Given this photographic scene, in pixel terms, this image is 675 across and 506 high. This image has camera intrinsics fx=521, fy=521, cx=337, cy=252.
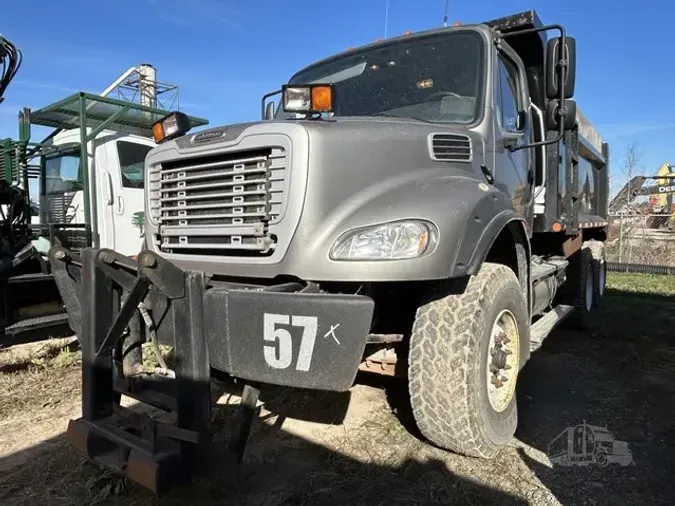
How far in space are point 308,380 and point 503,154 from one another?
8.12 feet

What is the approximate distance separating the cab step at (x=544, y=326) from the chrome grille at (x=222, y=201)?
2.39m

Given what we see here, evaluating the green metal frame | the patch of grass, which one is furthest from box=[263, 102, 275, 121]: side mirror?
the patch of grass

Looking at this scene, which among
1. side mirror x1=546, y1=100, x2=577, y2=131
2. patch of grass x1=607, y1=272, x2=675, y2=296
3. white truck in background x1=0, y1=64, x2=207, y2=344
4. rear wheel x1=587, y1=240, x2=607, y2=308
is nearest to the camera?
side mirror x1=546, y1=100, x2=577, y2=131

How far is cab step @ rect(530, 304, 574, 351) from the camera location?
4.09 m

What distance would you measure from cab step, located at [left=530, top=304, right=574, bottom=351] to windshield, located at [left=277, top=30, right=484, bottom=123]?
1828 mm

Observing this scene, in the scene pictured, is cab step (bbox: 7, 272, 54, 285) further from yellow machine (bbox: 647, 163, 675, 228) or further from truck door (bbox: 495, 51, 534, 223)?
yellow machine (bbox: 647, 163, 675, 228)

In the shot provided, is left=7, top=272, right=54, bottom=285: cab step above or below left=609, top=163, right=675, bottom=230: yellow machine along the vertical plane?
below

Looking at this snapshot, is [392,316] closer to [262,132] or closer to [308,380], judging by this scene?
[308,380]

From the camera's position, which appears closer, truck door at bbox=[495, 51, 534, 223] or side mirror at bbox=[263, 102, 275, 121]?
truck door at bbox=[495, 51, 534, 223]

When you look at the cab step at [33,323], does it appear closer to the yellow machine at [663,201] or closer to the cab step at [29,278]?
the cab step at [29,278]

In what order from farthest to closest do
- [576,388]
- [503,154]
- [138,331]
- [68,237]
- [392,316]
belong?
[68,237]
[576,388]
[503,154]
[392,316]
[138,331]

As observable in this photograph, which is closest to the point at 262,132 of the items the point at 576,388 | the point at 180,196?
the point at 180,196

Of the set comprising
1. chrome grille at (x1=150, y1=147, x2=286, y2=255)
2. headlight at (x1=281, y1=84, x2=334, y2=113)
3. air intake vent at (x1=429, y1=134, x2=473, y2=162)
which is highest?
headlight at (x1=281, y1=84, x2=334, y2=113)

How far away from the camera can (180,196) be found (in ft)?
9.95
